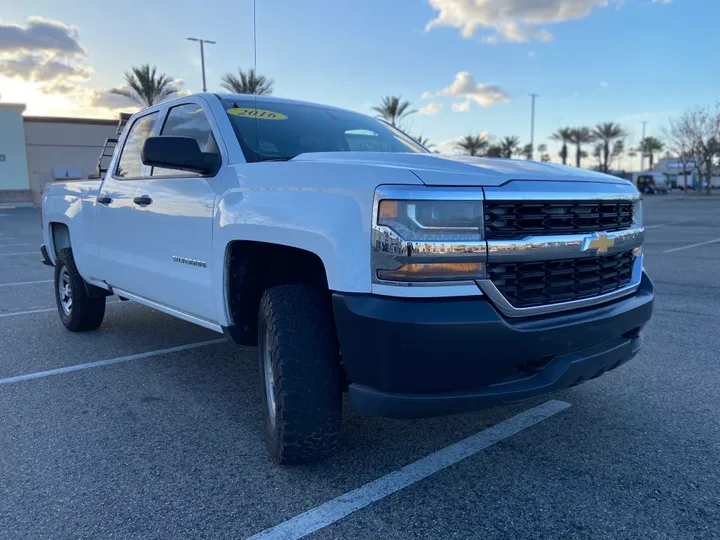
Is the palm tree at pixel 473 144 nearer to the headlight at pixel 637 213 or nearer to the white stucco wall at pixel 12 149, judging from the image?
the white stucco wall at pixel 12 149

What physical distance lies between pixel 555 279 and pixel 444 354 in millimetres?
664

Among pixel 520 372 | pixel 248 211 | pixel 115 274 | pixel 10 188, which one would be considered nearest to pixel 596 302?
pixel 520 372

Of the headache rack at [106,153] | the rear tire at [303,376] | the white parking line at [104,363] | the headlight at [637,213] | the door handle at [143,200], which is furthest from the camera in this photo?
the headache rack at [106,153]

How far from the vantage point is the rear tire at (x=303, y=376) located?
2549 mm

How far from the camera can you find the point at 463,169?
2512 mm

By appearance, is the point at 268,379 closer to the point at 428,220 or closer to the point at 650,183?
the point at 428,220

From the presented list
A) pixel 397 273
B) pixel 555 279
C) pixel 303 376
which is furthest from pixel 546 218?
pixel 303 376

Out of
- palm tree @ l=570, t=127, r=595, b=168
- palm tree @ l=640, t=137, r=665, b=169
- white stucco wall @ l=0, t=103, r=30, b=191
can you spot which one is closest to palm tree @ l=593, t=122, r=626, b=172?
palm tree @ l=570, t=127, r=595, b=168

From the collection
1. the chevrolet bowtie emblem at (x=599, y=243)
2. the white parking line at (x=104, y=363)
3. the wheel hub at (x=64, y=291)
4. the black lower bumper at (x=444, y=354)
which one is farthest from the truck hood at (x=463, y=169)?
the wheel hub at (x=64, y=291)

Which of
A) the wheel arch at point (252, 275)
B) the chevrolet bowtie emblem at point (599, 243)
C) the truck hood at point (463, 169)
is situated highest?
the truck hood at point (463, 169)

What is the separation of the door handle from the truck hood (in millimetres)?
1410

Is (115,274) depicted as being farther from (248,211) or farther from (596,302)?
(596,302)

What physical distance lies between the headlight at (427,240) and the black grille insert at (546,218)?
89 mm

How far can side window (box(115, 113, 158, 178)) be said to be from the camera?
4436mm
